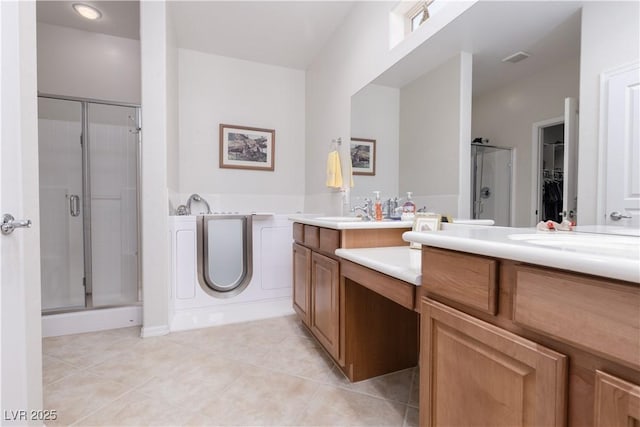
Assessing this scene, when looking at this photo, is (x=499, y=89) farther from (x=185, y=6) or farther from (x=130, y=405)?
(x=185, y=6)

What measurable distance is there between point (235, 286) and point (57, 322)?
4.29 feet

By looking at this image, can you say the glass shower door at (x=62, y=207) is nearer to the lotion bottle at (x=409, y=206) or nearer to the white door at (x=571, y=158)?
the lotion bottle at (x=409, y=206)

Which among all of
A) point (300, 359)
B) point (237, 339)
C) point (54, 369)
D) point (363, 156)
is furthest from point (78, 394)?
point (363, 156)

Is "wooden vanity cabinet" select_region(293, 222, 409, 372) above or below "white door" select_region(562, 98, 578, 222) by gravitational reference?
below

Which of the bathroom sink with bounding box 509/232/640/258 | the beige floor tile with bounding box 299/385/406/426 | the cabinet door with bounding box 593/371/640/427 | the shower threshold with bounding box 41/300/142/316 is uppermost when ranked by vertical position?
the bathroom sink with bounding box 509/232/640/258

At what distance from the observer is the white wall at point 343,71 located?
186cm

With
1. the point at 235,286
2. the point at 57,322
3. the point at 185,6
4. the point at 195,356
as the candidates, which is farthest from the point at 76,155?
the point at 195,356

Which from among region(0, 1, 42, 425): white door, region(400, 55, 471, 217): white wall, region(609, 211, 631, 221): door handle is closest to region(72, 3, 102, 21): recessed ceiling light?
region(0, 1, 42, 425): white door

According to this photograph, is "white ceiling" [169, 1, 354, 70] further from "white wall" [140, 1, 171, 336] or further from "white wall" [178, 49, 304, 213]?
"white wall" [140, 1, 171, 336]

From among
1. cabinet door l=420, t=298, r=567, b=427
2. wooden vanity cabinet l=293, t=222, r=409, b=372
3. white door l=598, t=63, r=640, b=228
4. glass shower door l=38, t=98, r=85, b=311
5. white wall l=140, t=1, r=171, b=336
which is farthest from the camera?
glass shower door l=38, t=98, r=85, b=311

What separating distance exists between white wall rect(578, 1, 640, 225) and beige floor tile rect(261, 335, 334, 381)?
147cm

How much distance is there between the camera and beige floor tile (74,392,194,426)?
129 cm

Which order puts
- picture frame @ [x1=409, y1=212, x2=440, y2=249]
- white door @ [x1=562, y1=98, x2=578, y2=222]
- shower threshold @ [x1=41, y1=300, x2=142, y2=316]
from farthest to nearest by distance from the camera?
shower threshold @ [x1=41, y1=300, x2=142, y2=316] < picture frame @ [x1=409, y1=212, x2=440, y2=249] < white door @ [x1=562, y1=98, x2=578, y2=222]

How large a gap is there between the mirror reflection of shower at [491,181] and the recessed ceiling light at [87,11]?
331 cm
